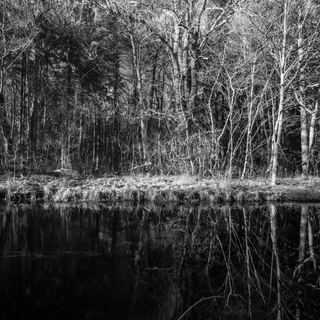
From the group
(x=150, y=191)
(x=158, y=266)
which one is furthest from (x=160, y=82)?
(x=158, y=266)

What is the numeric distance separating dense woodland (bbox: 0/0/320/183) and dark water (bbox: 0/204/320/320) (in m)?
5.03

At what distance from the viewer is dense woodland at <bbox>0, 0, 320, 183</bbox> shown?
1198cm

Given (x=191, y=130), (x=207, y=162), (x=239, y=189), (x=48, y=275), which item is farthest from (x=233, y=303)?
(x=191, y=130)

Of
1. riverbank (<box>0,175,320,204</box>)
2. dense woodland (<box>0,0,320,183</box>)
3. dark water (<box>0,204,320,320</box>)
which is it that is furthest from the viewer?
dense woodland (<box>0,0,320,183</box>)

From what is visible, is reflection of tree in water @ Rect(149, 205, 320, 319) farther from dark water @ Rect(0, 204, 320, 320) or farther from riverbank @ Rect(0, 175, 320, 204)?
riverbank @ Rect(0, 175, 320, 204)

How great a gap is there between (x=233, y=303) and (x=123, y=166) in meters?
12.3

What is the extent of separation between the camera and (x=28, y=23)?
13.3 meters

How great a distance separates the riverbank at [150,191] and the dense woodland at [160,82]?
1075 mm

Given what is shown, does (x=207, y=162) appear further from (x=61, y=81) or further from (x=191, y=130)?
(x=61, y=81)

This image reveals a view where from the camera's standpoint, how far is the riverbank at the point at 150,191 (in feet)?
30.7

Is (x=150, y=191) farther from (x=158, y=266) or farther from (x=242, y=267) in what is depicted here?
(x=242, y=267)

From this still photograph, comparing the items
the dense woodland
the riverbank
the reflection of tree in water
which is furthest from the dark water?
the dense woodland

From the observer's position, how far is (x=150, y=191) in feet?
31.5

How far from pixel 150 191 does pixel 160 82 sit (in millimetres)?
7491
